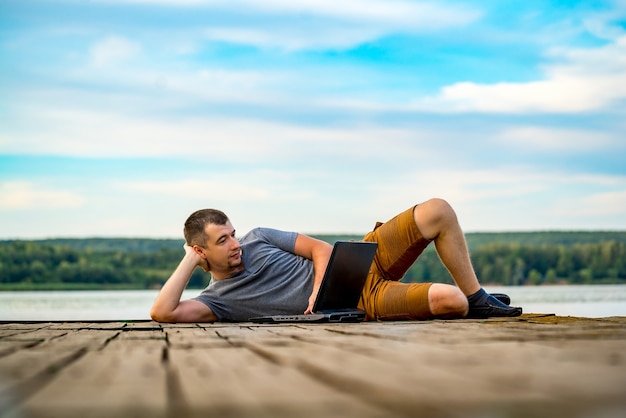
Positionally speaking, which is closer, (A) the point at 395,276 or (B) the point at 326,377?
(B) the point at 326,377

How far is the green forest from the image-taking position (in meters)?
48.3

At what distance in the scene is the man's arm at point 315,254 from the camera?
5.32 meters

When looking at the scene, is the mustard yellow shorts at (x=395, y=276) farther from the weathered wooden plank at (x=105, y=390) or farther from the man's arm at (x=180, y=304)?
the weathered wooden plank at (x=105, y=390)

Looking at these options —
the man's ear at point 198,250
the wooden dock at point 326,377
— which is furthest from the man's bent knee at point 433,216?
the wooden dock at point 326,377

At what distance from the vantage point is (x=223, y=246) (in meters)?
5.30

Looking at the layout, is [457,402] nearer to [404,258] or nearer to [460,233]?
[460,233]

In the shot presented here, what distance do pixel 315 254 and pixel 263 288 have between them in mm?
398

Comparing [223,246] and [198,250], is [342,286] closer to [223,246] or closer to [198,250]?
[223,246]

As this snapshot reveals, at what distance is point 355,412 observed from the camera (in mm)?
1395

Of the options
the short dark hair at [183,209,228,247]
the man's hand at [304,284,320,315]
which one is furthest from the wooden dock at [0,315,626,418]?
the short dark hair at [183,209,228,247]

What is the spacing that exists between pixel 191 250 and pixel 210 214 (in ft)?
0.88

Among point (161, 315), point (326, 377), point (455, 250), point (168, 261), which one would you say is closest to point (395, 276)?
point (455, 250)

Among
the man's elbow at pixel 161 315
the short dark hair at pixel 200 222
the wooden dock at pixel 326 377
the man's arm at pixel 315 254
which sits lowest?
the man's elbow at pixel 161 315

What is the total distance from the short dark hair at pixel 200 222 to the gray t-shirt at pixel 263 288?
0.33 m
